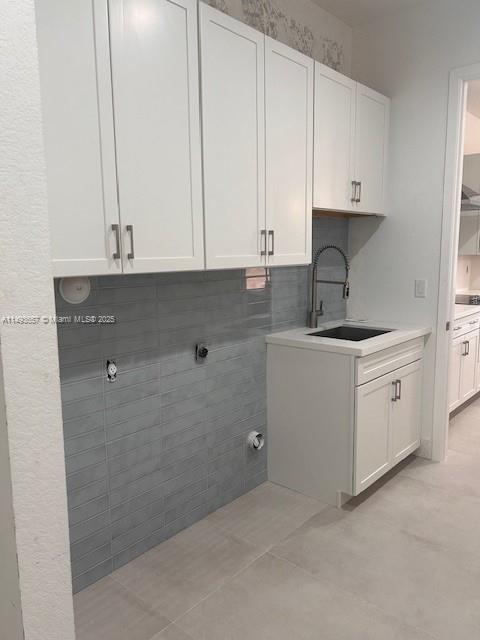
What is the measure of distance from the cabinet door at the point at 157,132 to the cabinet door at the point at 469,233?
3538 millimetres

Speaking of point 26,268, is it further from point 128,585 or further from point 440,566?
point 440,566

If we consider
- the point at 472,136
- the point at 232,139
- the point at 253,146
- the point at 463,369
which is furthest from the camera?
the point at 472,136

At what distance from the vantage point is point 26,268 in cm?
94

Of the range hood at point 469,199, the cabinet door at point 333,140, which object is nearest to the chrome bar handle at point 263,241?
the cabinet door at point 333,140

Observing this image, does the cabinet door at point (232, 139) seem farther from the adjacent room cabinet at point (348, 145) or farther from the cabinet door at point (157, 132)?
the adjacent room cabinet at point (348, 145)

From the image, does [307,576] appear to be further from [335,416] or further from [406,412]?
[406,412]

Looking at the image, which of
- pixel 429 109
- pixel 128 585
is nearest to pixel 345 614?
pixel 128 585

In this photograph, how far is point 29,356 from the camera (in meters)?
0.97

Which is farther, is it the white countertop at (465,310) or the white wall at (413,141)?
the white countertop at (465,310)

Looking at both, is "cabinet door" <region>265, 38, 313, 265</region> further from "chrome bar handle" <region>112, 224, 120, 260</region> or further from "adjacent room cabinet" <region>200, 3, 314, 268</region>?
"chrome bar handle" <region>112, 224, 120, 260</region>

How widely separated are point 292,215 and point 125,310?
0.95m

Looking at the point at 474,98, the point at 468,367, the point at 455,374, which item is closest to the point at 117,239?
the point at 455,374

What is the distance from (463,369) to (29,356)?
360 centimetres

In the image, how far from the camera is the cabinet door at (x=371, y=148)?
2904mm
